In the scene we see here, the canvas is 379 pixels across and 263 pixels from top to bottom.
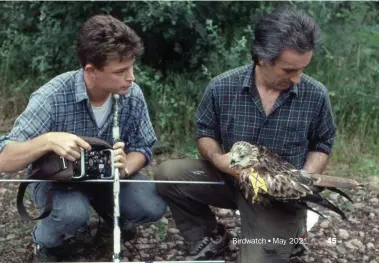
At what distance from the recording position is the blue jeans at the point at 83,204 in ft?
12.2

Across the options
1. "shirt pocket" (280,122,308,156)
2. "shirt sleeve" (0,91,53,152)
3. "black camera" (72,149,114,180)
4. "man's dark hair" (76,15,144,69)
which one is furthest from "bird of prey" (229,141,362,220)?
"shirt sleeve" (0,91,53,152)

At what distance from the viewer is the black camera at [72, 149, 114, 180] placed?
3.46 meters

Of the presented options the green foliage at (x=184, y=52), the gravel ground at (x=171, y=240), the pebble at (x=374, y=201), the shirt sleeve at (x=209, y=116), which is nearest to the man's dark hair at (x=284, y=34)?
the shirt sleeve at (x=209, y=116)

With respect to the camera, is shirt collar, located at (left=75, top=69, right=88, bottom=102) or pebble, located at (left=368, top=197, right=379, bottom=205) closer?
shirt collar, located at (left=75, top=69, right=88, bottom=102)

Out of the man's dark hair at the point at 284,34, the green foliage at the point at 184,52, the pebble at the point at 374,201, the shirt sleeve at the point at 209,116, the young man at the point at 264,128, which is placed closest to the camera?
the man's dark hair at the point at 284,34

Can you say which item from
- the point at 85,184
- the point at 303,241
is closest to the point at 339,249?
the point at 303,241

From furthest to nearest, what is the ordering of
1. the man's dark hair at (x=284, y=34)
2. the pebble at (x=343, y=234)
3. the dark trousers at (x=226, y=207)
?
the pebble at (x=343, y=234), the dark trousers at (x=226, y=207), the man's dark hair at (x=284, y=34)

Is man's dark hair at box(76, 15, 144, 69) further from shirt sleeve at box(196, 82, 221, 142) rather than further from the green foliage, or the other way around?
the green foliage

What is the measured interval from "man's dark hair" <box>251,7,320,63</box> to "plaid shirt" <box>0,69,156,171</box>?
0.81m

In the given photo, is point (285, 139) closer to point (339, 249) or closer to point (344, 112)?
point (339, 249)

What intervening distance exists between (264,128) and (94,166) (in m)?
1.02

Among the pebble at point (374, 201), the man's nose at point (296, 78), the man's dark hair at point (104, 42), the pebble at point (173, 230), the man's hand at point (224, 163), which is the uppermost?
the man's dark hair at point (104, 42)

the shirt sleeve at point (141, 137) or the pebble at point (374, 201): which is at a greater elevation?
the shirt sleeve at point (141, 137)

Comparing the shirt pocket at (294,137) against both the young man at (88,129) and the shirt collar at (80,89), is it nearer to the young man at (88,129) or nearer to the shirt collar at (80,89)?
the young man at (88,129)
